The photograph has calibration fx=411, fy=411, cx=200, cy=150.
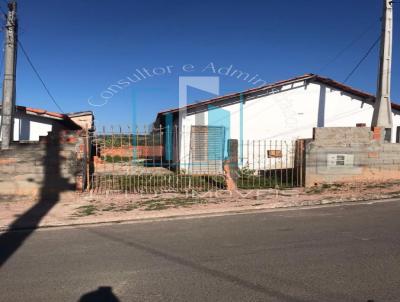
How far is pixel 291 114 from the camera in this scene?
16.6 m

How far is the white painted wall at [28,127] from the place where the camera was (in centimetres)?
1582

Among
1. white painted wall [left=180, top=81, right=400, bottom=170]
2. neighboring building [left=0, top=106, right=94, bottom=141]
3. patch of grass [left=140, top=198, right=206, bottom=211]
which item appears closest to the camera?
patch of grass [left=140, top=198, right=206, bottom=211]

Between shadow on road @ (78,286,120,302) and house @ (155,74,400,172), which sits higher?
house @ (155,74,400,172)

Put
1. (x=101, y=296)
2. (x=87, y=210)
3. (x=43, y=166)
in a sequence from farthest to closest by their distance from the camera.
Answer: (x=43, y=166)
(x=87, y=210)
(x=101, y=296)

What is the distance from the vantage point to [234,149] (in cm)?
1126

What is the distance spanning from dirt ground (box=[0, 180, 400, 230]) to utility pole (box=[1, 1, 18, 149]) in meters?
1.92

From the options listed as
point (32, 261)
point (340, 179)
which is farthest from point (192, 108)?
point (32, 261)

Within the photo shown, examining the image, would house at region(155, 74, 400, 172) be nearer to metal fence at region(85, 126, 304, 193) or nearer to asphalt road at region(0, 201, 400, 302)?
metal fence at region(85, 126, 304, 193)

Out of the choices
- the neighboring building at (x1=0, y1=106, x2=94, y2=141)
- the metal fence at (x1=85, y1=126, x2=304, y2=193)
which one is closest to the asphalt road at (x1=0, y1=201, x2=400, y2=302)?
the metal fence at (x1=85, y1=126, x2=304, y2=193)

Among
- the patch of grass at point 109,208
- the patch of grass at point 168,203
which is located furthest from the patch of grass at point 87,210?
the patch of grass at point 168,203

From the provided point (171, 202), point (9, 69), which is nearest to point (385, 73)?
point (171, 202)

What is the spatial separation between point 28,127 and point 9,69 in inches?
244

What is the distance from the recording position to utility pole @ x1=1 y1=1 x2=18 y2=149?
33.8 ft

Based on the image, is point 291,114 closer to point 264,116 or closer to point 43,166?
point 264,116
